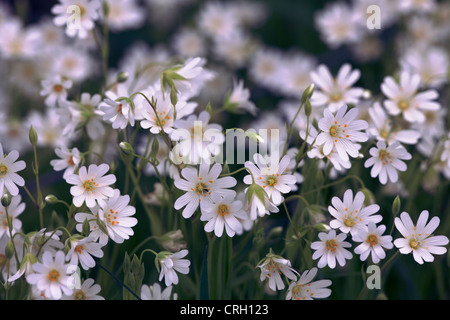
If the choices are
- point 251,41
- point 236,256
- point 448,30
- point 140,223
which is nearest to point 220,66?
point 251,41

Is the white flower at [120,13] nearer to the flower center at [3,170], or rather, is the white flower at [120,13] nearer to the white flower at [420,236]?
the flower center at [3,170]

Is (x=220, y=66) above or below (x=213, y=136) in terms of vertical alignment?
above

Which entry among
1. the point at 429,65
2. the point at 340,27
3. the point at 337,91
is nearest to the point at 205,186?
the point at 337,91

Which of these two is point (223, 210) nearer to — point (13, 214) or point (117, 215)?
point (117, 215)

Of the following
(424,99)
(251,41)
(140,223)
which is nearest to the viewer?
(424,99)

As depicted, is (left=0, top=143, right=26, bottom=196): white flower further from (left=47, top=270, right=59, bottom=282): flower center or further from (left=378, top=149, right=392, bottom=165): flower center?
(left=378, top=149, right=392, bottom=165): flower center

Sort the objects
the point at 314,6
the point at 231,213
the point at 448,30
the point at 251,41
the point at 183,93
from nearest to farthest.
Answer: the point at 231,213
the point at 183,93
the point at 448,30
the point at 251,41
the point at 314,6

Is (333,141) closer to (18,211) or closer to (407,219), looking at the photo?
(407,219)
